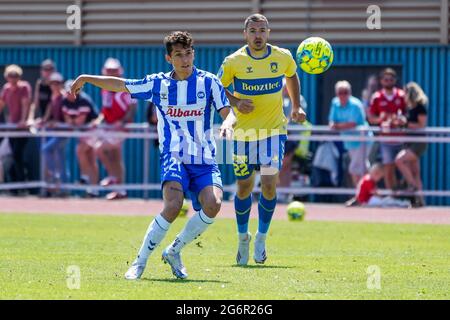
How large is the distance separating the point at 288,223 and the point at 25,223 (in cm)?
385

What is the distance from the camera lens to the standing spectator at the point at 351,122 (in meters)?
21.4

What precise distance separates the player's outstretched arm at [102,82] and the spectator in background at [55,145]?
12046mm

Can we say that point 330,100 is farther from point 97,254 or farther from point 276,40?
point 97,254

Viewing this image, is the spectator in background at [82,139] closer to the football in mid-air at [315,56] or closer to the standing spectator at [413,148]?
the standing spectator at [413,148]

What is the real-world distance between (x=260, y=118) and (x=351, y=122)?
28.9 ft

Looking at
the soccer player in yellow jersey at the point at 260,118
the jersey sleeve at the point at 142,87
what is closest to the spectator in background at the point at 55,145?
the soccer player in yellow jersey at the point at 260,118

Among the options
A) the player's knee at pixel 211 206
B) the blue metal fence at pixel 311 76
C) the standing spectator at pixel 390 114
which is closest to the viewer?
the player's knee at pixel 211 206

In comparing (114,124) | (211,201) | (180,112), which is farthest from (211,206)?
(114,124)

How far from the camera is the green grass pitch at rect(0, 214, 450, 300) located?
32.2 ft

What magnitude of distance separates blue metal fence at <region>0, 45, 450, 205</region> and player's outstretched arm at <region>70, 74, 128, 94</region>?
12.8m

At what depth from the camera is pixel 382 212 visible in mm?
20312

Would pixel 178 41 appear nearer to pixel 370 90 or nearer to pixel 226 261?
pixel 226 261
